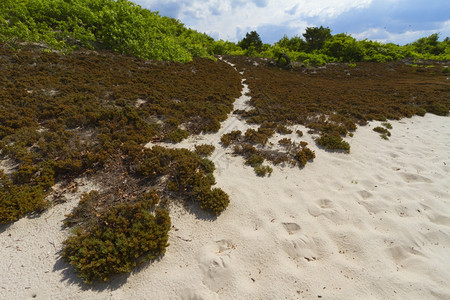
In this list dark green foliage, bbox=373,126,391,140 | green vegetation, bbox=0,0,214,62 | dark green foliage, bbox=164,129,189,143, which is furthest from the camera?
green vegetation, bbox=0,0,214,62

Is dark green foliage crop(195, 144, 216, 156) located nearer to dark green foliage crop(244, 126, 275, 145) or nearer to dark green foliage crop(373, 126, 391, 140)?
dark green foliage crop(244, 126, 275, 145)

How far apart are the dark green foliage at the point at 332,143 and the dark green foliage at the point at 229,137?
356 centimetres

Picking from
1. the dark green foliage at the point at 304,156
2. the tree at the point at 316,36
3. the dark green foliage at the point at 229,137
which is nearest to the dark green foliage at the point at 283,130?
the dark green foliage at the point at 304,156

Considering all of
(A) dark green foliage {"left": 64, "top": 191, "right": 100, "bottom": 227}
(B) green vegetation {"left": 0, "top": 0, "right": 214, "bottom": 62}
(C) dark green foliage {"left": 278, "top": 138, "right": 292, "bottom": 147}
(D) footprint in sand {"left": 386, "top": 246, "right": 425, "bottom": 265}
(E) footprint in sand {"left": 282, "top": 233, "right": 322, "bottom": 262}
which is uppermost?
(B) green vegetation {"left": 0, "top": 0, "right": 214, "bottom": 62}

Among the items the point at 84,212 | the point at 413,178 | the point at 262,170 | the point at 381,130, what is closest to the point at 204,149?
the point at 262,170

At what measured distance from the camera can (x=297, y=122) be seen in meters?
9.82

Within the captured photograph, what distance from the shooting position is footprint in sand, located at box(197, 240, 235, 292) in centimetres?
323

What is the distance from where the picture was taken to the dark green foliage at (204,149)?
259 inches

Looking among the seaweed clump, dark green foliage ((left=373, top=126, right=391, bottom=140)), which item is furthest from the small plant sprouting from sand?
the seaweed clump

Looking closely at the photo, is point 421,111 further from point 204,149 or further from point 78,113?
point 78,113

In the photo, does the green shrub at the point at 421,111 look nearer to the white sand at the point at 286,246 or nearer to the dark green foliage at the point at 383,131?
the dark green foliage at the point at 383,131

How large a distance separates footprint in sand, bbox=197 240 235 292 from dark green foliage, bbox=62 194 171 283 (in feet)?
2.73

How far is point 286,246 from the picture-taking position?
382 cm

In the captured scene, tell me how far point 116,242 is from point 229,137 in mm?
5458
